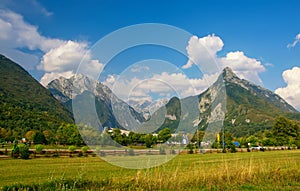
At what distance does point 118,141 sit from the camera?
54.2ft

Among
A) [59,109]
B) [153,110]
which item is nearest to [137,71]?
[153,110]

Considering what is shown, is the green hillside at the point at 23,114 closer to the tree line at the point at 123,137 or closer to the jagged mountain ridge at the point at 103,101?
the tree line at the point at 123,137

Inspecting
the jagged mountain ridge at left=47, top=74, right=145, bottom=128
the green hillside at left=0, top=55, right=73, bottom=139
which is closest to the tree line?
the jagged mountain ridge at left=47, top=74, right=145, bottom=128

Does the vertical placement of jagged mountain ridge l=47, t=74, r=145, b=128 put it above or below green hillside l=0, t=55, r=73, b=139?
below

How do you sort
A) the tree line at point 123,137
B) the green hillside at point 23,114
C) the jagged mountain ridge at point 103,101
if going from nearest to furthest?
the jagged mountain ridge at point 103,101 → the tree line at point 123,137 → the green hillside at point 23,114

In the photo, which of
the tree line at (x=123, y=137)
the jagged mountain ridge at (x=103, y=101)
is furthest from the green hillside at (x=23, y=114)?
the jagged mountain ridge at (x=103, y=101)

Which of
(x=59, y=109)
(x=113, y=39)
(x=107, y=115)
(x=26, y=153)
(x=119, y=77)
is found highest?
(x=59, y=109)

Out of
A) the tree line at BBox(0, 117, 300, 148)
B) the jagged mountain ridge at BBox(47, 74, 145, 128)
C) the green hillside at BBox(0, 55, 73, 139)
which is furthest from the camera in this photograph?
the green hillside at BBox(0, 55, 73, 139)

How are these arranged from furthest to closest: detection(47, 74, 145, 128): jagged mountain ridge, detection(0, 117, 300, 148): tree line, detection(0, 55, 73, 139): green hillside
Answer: detection(0, 55, 73, 139): green hillside, detection(0, 117, 300, 148): tree line, detection(47, 74, 145, 128): jagged mountain ridge

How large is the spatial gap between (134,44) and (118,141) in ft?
21.0

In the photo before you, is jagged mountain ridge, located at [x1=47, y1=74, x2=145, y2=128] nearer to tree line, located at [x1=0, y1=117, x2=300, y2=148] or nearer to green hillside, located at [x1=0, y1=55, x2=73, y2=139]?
tree line, located at [x1=0, y1=117, x2=300, y2=148]

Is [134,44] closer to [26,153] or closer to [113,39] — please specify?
[113,39]

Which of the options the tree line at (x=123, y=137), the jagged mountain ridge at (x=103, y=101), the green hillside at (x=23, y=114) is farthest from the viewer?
the green hillside at (x=23, y=114)

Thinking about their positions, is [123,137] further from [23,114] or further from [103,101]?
[23,114]
